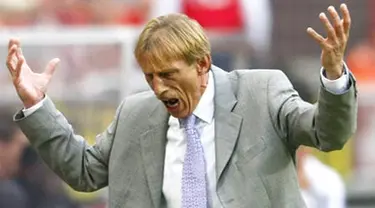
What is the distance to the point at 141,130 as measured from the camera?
18.1 feet

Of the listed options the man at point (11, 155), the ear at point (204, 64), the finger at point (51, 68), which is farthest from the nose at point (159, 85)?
the man at point (11, 155)

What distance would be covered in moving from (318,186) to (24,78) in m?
3.15

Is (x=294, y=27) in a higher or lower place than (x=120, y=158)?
lower

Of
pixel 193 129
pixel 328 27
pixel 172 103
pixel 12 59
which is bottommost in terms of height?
pixel 193 129

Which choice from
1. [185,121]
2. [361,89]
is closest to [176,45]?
[185,121]

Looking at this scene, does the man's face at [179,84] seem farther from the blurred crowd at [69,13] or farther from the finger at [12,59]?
the blurred crowd at [69,13]

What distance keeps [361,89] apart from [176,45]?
6712 millimetres

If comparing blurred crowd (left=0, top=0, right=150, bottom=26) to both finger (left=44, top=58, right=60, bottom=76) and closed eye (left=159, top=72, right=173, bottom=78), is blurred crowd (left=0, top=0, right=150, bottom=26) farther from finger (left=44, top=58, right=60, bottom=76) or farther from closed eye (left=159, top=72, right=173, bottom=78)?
closed eye (left=159, top=72, right=173, bottom=78)

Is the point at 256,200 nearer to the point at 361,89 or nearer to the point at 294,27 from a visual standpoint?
the point at 361,89

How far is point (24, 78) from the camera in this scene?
541 centimetres

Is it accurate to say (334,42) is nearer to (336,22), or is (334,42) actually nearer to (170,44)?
(336,22)

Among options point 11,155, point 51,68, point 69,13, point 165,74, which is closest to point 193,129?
point 165,74

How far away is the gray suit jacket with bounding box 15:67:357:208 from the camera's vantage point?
516 centimetres

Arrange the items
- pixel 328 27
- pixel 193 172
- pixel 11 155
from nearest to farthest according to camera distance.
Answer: pixel 328 27, pixel 193 172, pixel 11 155
